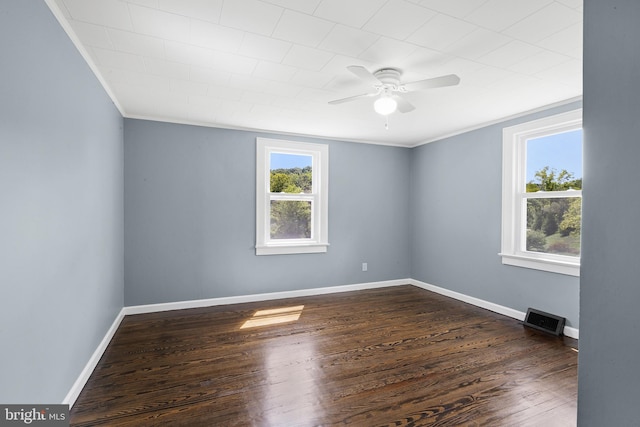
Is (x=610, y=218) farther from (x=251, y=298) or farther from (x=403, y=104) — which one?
(x=251, y=298)

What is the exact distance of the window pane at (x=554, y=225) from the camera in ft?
10.6

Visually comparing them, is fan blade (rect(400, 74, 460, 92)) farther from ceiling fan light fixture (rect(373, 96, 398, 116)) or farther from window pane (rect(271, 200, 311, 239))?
window pane (rect(271, 200, 311, 239))

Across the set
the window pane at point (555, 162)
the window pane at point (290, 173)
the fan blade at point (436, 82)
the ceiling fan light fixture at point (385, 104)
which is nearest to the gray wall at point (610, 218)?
the fan blade at point (436, 82)

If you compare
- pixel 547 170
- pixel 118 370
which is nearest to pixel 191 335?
pixel 118 370

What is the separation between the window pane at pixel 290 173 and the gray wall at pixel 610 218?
3.88 meters

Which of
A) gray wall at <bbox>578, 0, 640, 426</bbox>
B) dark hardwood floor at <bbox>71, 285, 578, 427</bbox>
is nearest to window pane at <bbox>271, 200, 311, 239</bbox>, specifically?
dark hardwood floor at <bbox>71, 285, 578, 427</bbox>

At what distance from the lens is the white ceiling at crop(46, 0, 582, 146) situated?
175cm

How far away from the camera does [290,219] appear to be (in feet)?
15.1

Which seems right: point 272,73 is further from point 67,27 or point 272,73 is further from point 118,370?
point 118,370

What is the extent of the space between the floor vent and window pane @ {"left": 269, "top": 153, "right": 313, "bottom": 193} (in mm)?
3183

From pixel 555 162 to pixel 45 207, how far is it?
4409 millimetres

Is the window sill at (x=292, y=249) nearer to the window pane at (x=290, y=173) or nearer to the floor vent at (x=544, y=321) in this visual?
the window pane at (x=290, y=173)

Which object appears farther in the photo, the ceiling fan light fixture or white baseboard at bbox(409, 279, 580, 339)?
white baseboard at bbox(409, 279, 580, 339)

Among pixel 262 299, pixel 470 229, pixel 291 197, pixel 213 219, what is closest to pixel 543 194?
pixel 470 229
